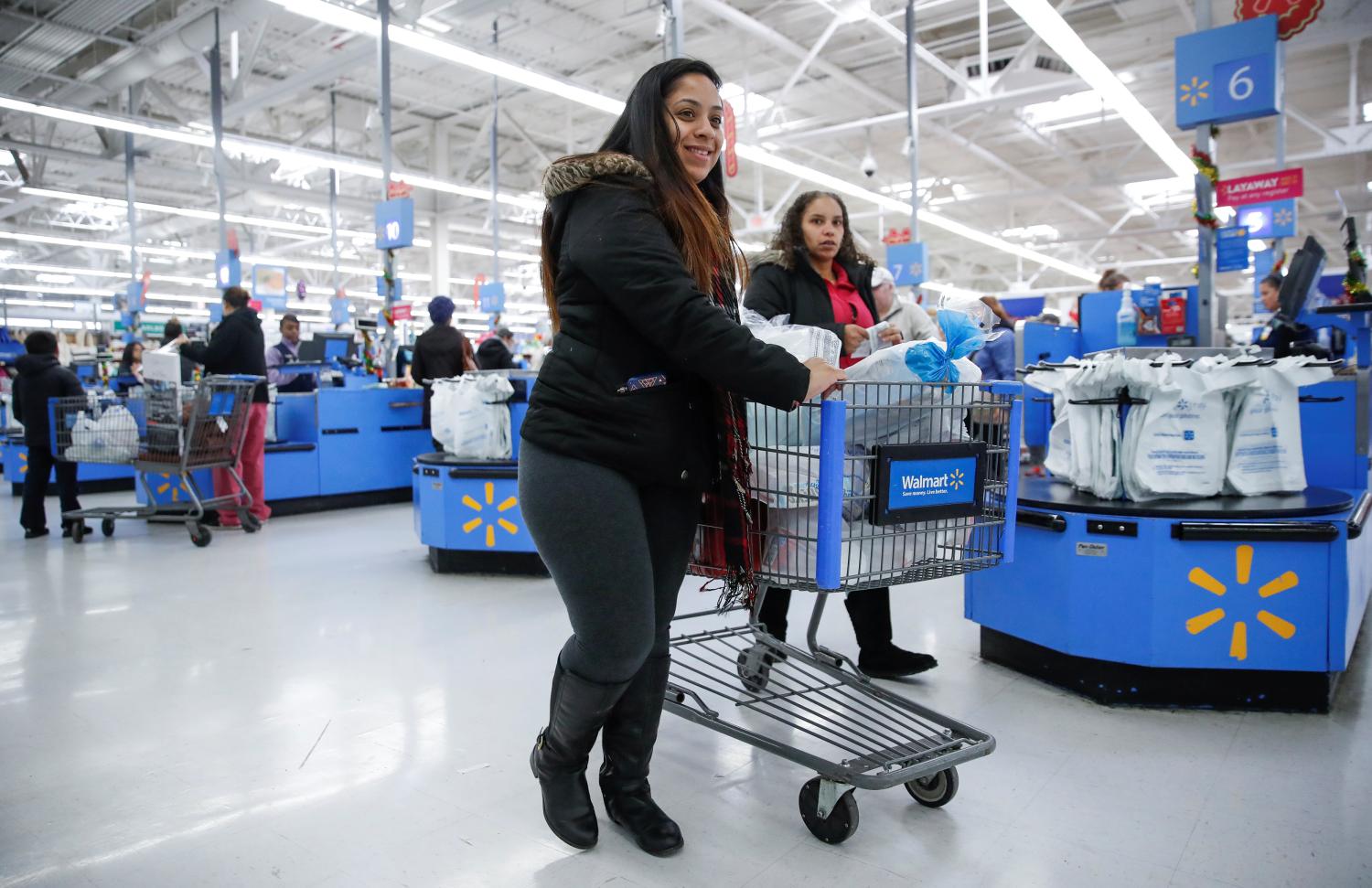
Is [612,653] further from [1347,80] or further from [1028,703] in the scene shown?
[1347,80]

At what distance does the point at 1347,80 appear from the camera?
12617mm

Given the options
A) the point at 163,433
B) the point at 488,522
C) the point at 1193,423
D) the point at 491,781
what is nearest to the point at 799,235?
the point at 1193,423

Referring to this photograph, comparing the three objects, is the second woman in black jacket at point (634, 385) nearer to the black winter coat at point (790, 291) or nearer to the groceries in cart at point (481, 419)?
the black winter coat at point (790, 291)

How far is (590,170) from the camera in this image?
1.54 m

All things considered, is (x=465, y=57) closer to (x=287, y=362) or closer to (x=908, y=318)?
(x=287, y=362)

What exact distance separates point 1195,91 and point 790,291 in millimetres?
2438

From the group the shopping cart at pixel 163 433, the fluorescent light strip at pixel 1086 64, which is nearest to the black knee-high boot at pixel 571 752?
the shopping cart at pixel 163 433

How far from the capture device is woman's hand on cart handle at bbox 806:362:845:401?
156 centimetres

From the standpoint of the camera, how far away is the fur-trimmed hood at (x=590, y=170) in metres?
1.54

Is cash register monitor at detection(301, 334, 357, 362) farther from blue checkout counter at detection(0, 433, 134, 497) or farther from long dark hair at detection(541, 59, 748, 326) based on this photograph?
long dark hair at detection(541, 59, 748, 326)


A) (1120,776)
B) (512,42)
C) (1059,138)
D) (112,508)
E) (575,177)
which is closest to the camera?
(575,177)

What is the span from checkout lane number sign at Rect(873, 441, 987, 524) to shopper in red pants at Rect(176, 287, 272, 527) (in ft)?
17.4

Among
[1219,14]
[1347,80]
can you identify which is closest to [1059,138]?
[1347,80]

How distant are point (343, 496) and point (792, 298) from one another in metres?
5.57
